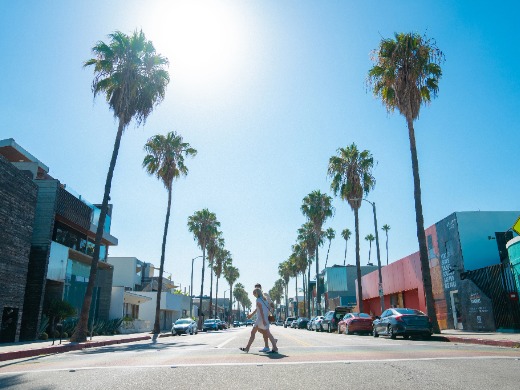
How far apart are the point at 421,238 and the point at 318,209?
29.0 metres

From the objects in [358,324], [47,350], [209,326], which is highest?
[358,324]

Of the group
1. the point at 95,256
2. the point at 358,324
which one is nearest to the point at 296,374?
the point at 95,256

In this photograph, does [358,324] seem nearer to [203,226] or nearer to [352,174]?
[352,174]

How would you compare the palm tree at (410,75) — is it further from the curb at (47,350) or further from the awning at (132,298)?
the awning at (132,298)

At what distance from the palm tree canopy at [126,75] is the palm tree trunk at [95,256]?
3.19 ft

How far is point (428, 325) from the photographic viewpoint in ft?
59.3

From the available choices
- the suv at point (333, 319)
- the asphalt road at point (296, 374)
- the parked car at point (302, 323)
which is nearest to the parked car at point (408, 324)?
the asphalt road at point (296, 374)

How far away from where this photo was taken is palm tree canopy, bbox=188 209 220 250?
2194 inches

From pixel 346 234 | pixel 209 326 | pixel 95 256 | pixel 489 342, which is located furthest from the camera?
pixel 346 234

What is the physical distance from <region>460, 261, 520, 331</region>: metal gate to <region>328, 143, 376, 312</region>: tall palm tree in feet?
41.6

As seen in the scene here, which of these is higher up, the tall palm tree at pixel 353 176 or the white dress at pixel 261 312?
the tall palm tree at pixel 353 176

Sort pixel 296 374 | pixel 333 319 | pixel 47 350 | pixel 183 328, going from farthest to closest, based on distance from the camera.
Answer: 1. pixel 183 328
2. pixel 333 319
3. pixel 47 350
4. pixel 296 374

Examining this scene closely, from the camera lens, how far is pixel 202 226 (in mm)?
55906

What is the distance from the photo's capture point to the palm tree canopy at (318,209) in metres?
A: 50.5
